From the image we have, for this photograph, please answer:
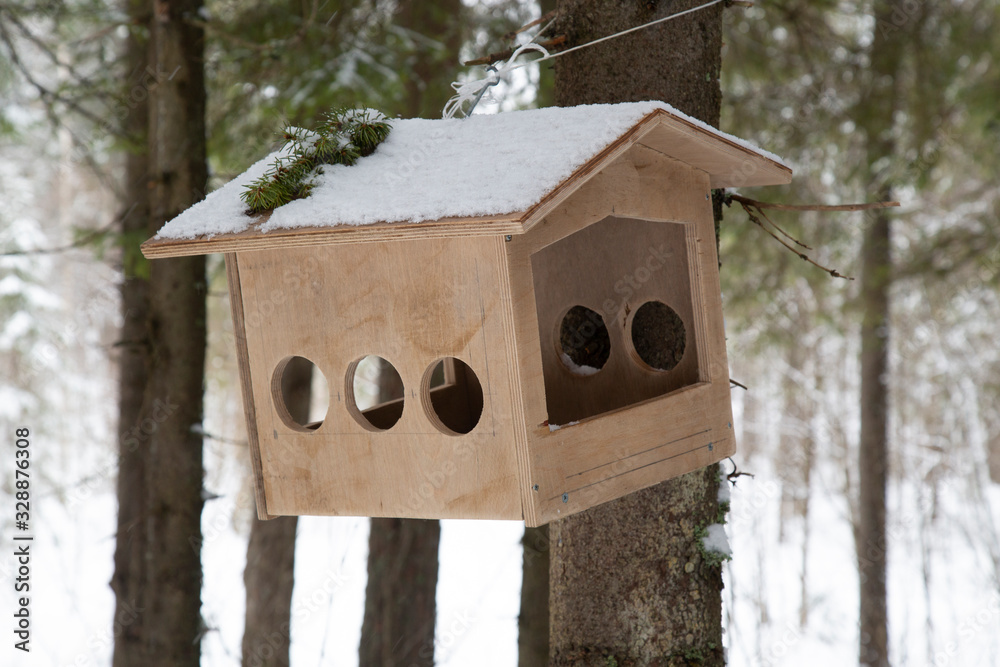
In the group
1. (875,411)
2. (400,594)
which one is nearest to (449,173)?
(400,594)

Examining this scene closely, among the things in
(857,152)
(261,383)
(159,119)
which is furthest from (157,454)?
(857,152)

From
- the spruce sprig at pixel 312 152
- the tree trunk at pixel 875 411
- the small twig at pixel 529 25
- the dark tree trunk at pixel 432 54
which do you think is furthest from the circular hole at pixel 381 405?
the tree trunk at pixel 875 411

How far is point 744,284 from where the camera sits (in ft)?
20.8

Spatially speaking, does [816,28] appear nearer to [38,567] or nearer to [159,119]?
[159,119]

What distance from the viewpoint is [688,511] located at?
233 cm

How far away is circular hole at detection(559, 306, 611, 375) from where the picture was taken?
2.53 meters

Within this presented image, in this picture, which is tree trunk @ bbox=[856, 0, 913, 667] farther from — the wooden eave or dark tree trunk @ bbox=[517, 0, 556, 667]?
the wooden eave

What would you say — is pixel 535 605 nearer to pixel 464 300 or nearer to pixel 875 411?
pixel 464 300

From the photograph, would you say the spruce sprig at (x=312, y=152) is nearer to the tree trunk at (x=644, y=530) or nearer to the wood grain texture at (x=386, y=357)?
the wood grain texture at (x=386, y=357)

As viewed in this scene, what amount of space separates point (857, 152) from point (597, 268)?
16.6ft

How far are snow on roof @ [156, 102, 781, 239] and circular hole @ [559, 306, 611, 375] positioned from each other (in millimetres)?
784

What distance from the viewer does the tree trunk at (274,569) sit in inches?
197

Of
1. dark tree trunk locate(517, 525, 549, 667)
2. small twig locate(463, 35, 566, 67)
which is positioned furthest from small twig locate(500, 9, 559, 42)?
dark tree trunk locate(517, 525, 549, 667)

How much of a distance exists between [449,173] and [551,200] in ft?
0.97
